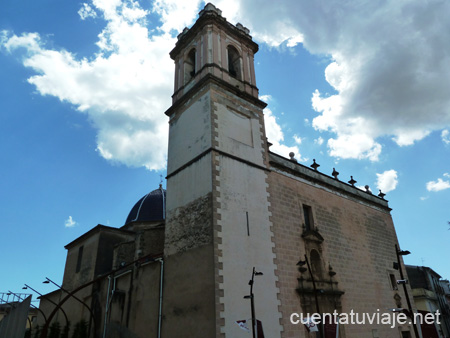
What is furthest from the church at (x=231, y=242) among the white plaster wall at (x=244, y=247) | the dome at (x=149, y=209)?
the dome at (x=149, y=209)

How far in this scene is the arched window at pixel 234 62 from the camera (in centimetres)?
1897

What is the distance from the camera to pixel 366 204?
2216 centimetres

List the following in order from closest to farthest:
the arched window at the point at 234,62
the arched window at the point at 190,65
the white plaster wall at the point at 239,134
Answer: the white plaster wall at the point at 239,134, the arched window at the point at 234,62, the arched window at the point at 190,65

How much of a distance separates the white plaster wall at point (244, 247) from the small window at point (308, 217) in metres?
3.24

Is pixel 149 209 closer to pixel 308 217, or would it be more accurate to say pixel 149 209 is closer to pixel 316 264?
pixel 308 217

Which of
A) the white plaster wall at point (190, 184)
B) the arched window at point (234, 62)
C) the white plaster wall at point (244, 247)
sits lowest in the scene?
the white plaster wall at point (244, 247)

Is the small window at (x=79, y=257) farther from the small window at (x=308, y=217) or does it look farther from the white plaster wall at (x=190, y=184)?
the small window at (x=308, y=217)

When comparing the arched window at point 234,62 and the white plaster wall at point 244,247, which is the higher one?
the arched window at point 234,62

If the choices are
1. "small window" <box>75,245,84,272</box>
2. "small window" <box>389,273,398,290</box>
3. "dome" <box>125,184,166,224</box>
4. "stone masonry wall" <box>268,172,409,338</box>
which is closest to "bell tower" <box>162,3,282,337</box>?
"stone masonry wall" <box>268,172,409,338</box>

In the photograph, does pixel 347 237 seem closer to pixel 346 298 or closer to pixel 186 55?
pixel 346 298

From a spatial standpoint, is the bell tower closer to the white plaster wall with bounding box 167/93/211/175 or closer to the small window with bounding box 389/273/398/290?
the white plaster wall with bounding box 167/93/211/175

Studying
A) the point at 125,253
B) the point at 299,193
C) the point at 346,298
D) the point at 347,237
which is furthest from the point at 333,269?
the point at 125,253

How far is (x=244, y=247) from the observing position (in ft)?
42.7

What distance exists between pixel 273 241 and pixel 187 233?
3647mm
